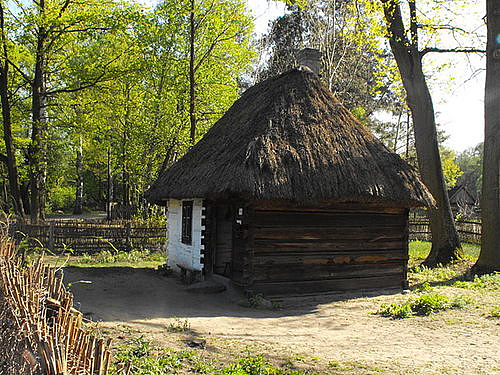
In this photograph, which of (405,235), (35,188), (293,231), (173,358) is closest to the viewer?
(173,358)

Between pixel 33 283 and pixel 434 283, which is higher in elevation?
pixel 33 283

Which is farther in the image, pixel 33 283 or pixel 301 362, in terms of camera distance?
pixel 301 362

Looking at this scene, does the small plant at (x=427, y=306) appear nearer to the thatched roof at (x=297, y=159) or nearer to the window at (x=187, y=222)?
the thatched roof at (x=297, y=159)

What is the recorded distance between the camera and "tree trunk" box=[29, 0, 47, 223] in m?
17.7

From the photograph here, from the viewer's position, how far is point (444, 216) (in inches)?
573

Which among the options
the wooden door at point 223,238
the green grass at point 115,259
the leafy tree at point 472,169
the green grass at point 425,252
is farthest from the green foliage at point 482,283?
the leafy tree at point 472,169

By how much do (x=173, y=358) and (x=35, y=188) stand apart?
14773 millimetres

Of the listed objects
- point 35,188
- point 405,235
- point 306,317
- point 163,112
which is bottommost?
point 306,317

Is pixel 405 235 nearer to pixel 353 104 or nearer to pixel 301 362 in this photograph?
pixel 301 362

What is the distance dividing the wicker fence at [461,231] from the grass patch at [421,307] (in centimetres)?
1421

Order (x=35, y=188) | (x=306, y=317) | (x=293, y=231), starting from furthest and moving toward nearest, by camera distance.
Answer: (x=35, y=188), (x=293, y=231), (x=306, y=317)

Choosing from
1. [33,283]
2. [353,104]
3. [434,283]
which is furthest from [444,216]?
[353,104]

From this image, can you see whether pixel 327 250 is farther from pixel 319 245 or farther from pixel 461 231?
pixel 461 231

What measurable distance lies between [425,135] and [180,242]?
816 cm
